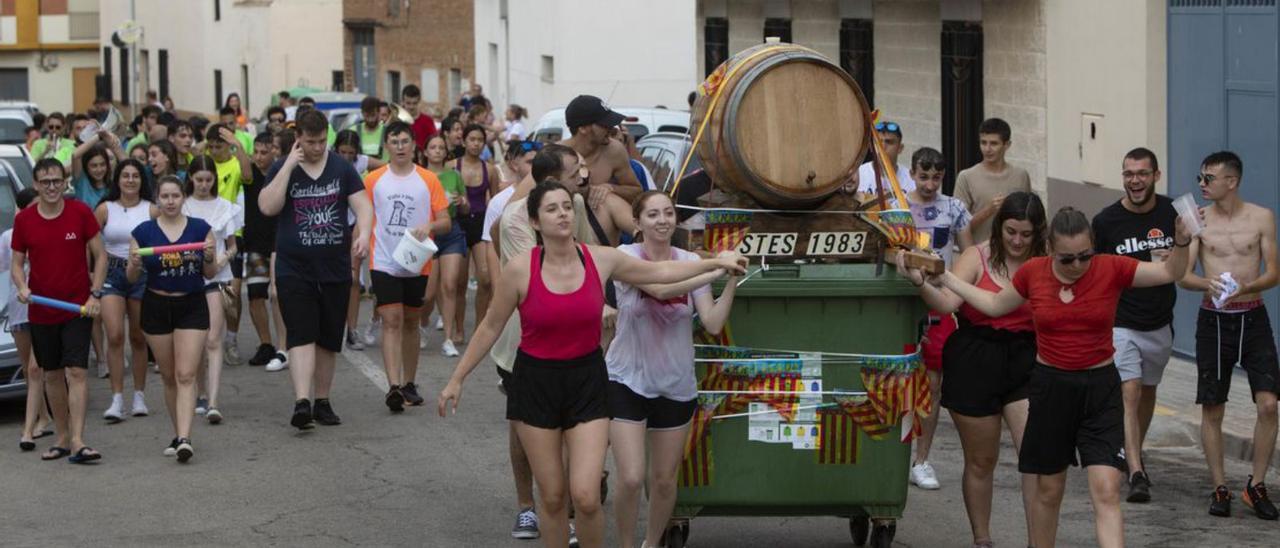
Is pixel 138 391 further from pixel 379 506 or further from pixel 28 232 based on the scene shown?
pixel 379 506

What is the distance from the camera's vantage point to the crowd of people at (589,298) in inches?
294

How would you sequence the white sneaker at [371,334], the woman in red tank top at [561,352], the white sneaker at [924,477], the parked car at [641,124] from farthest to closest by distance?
the parked car at [641,124]
the white sneaker at [371,334]
the white sneaker at [924,477]
the woman in red tank top at [561,352]

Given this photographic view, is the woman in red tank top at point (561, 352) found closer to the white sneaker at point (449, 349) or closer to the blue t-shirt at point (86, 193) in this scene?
the blue t-shirt at point (86, 193)

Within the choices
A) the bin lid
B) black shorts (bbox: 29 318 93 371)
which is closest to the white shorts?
the bin lid

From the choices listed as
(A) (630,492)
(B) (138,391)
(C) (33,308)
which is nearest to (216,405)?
(B) (138,391)

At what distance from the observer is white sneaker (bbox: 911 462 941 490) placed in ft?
32.6

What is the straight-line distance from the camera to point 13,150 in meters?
14.3

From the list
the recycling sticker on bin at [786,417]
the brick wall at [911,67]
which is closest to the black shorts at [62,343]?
the recycling sticker on bin at [786,417]

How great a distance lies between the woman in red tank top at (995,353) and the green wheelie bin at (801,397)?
274 mm

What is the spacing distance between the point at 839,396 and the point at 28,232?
17.4ft

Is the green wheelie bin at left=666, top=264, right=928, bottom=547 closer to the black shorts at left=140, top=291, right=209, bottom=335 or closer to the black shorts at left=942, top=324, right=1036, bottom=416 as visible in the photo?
the black shorts at left=942, top=324, right=1036, bottom=416

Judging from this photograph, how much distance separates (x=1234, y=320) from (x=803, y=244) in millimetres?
2774

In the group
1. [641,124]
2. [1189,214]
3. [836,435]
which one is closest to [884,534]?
[836,435]

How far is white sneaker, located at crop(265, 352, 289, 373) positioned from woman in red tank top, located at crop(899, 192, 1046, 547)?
7.44m
